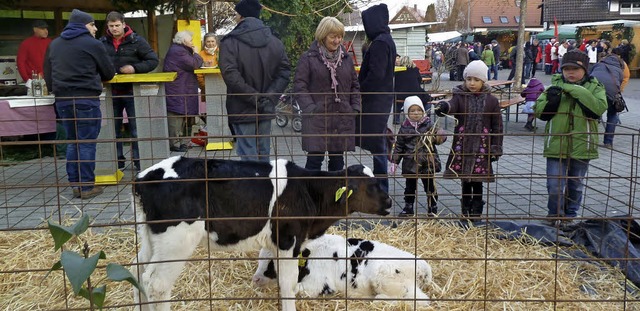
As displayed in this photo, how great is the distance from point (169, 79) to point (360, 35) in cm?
1391

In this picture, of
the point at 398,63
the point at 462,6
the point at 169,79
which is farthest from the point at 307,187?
the point at 462,6

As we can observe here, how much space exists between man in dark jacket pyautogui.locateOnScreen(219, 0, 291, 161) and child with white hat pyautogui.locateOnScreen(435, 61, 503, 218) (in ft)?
5.35

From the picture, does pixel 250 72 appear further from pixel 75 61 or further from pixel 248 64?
pixel 75 61

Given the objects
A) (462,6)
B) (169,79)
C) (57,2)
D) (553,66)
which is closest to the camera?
(169,79)

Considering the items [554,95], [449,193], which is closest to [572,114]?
[554,95]

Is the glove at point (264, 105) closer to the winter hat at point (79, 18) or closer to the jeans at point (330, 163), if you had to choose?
the jeans at point (330, 163)

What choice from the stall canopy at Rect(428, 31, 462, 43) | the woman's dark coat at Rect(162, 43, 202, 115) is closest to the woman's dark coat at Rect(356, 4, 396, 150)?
the woman's dark coat at Rect(162, 43, 202, 115)

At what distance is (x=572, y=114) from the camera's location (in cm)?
495

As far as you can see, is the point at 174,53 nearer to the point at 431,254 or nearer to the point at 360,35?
the point at 431,254

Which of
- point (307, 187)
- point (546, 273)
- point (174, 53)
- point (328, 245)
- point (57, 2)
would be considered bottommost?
point (546, 273)

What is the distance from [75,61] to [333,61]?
2.72 meters

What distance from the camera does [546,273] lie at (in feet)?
13.6

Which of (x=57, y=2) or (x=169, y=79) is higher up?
(x=57, y=2)

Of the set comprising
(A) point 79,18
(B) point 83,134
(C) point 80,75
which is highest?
(A) point 79,18
